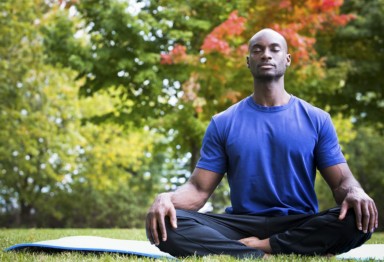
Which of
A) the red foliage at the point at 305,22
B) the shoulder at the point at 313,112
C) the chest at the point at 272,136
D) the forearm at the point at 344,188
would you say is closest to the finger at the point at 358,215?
the forearm at the point at 344,188

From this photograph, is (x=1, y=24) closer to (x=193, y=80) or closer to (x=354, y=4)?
(x=193, y=80)

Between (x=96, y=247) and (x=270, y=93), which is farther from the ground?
(x=270, y=93)

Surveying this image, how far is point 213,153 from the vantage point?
4.34m

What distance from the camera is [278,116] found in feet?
14.1

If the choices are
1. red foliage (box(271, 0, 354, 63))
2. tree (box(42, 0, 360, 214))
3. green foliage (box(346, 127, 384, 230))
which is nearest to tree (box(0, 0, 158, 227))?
tree (box(42, 0, 360, 214))

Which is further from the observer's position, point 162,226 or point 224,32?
point 224,32

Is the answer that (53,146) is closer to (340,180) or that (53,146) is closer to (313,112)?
(313,112)

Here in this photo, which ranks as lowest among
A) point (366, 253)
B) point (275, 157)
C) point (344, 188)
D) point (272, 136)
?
point (366, 253)

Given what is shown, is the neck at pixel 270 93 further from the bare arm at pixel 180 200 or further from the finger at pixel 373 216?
the finger at pixel 373 216

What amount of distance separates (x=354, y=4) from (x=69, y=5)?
6.43 metres

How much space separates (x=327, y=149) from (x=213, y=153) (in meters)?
0.84

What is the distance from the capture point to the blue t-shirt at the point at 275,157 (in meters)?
4.19

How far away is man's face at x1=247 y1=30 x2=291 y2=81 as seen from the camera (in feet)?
13.9

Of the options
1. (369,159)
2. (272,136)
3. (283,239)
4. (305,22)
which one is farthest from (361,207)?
(369,159)
